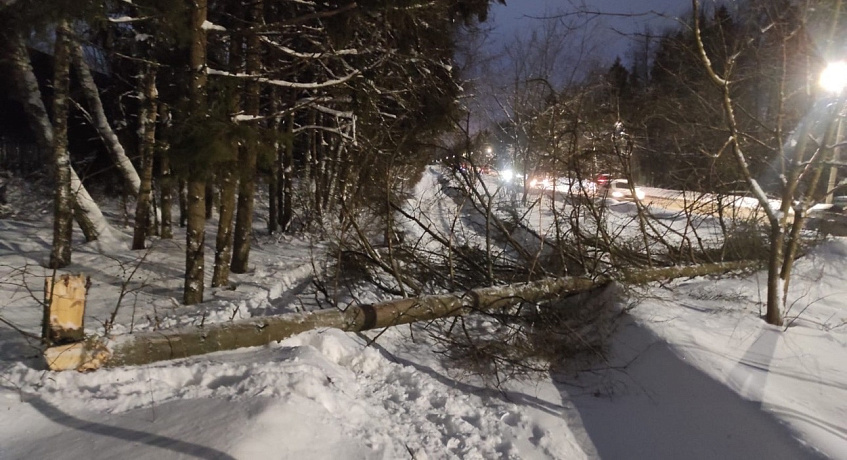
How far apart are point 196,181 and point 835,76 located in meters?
6.96

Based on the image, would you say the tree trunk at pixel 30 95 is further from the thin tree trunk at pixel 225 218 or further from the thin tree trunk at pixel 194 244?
the thin tree trunk at pixel 194 244

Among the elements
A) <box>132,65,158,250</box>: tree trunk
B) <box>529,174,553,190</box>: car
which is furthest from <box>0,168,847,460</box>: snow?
<box>132,65,158,250</box>: tree trunk

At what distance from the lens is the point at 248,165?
7047 millimetres

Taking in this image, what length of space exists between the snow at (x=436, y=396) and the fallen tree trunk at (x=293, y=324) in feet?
0.31

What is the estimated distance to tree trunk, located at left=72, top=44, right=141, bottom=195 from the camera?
30.5ft

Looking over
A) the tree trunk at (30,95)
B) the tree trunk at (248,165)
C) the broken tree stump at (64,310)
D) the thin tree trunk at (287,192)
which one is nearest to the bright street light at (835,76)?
the tree trunk at (248,165)

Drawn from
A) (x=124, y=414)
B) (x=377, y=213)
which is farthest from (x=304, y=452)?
(x=377, y=213)

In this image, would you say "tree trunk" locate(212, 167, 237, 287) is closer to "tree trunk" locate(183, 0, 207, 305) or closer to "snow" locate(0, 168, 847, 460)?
"tree trunk" locate(183, 0, 207, 305)

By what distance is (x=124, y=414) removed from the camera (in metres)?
3.02

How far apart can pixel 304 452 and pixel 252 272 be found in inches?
259

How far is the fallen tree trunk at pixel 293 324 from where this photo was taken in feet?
11.5

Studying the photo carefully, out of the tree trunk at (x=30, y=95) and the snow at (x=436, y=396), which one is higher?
the tree trunk at (x=30, y=95)

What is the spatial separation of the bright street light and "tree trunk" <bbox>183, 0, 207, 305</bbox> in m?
6.61

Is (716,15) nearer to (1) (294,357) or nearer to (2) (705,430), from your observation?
(2) (705,430)
